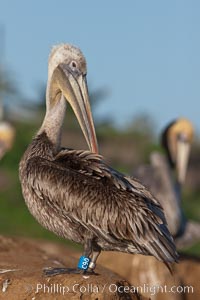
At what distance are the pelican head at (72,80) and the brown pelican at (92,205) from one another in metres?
0.57

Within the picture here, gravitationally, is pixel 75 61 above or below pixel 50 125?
above

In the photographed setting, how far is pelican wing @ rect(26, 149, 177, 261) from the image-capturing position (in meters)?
7.11

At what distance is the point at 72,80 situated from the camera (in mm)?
8086

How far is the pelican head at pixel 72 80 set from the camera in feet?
26.5

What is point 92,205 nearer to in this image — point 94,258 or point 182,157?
point 94,258

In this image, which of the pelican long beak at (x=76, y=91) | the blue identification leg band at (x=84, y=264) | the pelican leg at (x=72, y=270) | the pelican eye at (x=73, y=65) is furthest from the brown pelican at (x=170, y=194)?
the blue identification leg band at (x=84, y=264)

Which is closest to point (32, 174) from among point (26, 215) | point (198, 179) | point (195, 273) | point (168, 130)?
point (195, 273)

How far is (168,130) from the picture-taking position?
1497cm

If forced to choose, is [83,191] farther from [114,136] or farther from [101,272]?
[114,136]

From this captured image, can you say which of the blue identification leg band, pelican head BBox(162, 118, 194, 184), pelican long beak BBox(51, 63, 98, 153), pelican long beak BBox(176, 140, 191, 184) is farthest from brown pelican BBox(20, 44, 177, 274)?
pelican head BBox(162, 118, 194, 184)

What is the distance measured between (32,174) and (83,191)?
45 centimetres

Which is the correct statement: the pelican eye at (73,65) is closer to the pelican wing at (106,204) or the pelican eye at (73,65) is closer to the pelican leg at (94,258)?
the pelican wing at (106,204)

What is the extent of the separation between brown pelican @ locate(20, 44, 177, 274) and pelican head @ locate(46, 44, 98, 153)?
1.87ft

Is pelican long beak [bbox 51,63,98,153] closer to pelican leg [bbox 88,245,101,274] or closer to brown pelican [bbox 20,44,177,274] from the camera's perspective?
brown pelican [bbox 20,44,177,274]
